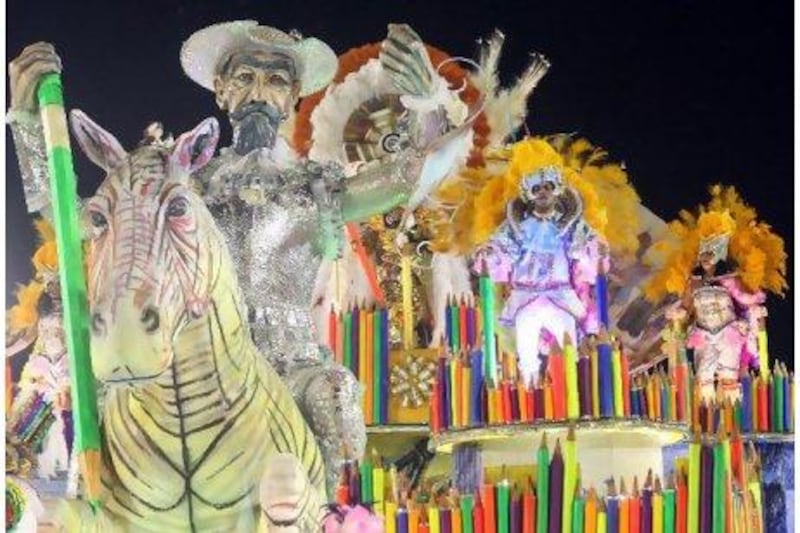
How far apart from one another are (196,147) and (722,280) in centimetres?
121

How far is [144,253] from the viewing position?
1.74 m

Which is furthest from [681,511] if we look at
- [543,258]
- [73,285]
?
[73,285]

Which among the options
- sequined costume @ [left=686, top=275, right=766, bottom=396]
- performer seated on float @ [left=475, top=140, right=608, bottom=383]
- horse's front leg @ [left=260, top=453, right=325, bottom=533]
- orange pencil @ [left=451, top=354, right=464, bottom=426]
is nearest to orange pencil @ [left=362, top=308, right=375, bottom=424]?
orange pencil @ [left=451, top=354, right=464, bottom=426]

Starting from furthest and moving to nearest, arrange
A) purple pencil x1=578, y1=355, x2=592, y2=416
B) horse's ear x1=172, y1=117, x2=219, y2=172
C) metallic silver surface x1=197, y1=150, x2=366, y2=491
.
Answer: purple pencil x1=578, y1=355, x2=592, y2=416 < metallic silver surface x1=197, y1=150, x2=366, y2=491 < horse's ear x1=172, y1=117, x2=219, y2=172

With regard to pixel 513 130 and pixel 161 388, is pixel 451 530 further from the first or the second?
pixel 513 130

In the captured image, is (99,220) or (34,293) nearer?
(99,220)

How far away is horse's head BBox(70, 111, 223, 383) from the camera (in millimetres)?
1712

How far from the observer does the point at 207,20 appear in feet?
7.33

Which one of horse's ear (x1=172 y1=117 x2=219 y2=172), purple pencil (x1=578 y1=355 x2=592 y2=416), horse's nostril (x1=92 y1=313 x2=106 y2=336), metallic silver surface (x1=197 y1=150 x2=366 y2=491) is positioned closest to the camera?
horse's nostril (x1=92 y1=313 x2=106 y2=336)

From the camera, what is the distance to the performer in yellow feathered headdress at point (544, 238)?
2.34 m

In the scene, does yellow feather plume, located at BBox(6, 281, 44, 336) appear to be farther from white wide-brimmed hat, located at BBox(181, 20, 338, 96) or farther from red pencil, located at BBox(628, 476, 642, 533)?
red pencil, located at BBox(628, 476, 642, 533)

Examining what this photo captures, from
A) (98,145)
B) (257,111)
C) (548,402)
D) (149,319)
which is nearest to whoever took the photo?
(149,319)

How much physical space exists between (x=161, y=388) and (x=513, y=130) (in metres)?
0.88

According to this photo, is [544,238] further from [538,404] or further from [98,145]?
[98,145]
